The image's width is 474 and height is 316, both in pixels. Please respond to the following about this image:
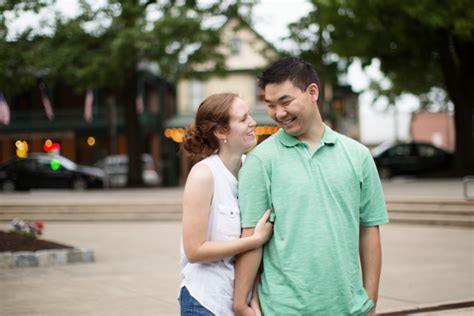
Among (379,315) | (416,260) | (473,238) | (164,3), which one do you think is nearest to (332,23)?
(164,3)

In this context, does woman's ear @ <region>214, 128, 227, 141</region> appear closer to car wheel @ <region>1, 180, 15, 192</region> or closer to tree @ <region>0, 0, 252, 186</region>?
tree @ <region>0, 0, 252, 186</region>

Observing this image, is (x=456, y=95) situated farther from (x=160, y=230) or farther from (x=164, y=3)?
(x=160, y=230)

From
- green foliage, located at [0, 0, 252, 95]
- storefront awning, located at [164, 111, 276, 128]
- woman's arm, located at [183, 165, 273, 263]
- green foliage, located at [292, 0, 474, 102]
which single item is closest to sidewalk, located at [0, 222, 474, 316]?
woman's arm, located at [183, 165, 273, 263]

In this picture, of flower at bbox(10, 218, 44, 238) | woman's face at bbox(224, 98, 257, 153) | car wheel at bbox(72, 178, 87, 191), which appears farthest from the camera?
car wheel at bbox(72, 178, 87, 191)

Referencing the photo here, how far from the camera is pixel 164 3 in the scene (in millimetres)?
28047

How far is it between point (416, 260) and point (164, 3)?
20176mm

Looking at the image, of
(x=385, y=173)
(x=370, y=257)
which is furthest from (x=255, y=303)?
(x=385, y=173)

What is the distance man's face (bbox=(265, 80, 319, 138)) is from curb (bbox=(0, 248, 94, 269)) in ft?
24.8

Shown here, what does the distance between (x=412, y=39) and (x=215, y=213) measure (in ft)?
77.1

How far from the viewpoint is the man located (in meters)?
2.78

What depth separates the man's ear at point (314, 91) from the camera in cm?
292

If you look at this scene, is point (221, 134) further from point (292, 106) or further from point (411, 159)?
point (411, 159)

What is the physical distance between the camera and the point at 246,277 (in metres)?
2.89

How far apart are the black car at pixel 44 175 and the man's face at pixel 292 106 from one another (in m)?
29.2
